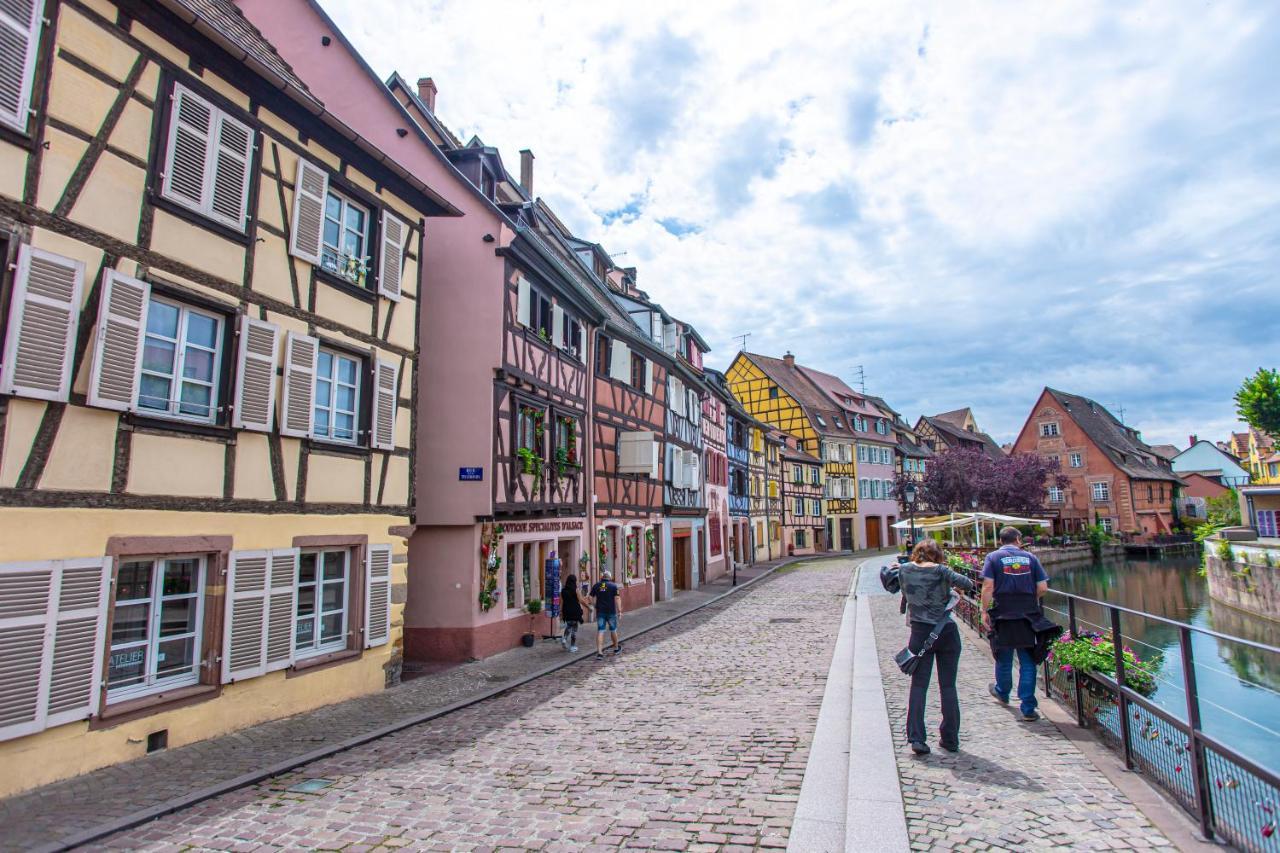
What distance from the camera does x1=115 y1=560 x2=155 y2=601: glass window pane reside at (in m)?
7.26

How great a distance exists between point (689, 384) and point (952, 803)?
2379cm

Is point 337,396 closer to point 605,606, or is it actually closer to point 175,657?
point 175,657

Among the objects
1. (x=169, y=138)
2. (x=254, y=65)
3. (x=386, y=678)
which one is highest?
(x=254, y=65)

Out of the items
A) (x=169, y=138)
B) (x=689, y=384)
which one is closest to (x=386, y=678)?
(x=169, y=138)

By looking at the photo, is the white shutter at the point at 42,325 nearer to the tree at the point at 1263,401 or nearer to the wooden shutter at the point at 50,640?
the wooden shutter at the point at 50,640

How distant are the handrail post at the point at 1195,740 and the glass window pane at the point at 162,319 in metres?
8.88

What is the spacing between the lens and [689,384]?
28.6 metres

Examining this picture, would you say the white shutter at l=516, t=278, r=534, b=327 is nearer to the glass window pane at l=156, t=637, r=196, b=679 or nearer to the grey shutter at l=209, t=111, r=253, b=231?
the grey shutter at l=209, t=111, r=253, b=231

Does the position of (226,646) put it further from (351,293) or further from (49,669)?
(351,293)

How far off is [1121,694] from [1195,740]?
1390 mm

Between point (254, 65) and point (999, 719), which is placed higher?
point (254, 65)

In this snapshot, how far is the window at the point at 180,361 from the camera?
7.54 meters

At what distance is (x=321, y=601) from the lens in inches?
389

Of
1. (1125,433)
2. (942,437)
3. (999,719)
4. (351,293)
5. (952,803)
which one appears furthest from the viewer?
(1125,433)
